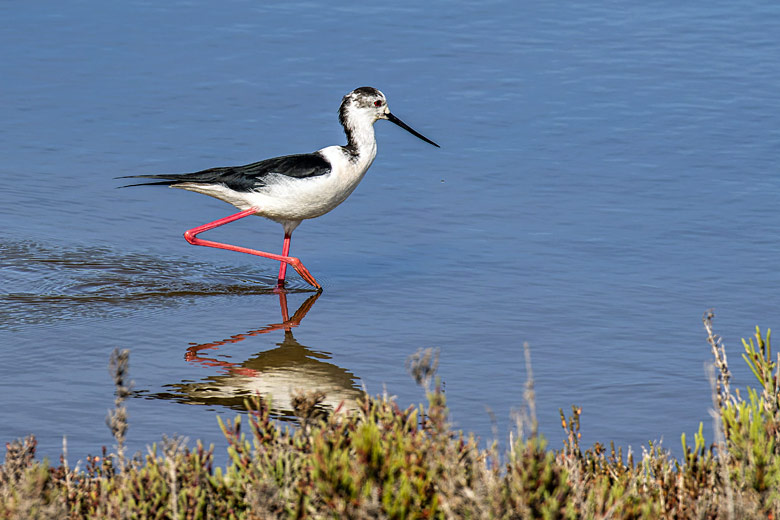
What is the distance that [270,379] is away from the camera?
6.43 meters

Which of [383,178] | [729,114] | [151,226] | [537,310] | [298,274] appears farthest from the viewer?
[729,114]

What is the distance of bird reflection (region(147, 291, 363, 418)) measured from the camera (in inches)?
238

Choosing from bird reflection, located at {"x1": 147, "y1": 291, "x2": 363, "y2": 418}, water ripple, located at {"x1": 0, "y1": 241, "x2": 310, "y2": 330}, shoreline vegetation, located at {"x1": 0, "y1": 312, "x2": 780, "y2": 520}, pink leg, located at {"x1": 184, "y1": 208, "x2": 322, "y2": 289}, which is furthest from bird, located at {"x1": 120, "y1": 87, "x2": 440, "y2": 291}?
shoreline vegetation, located at {"x1": 0, "y1": 312, "x2": 780, "y2": 520}

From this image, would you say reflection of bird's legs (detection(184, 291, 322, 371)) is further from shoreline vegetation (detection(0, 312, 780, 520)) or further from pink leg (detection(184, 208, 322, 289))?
shoreline vegetation (detection(0, 312, 780, 520))

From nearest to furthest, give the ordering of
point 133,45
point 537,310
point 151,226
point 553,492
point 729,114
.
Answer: point 553,492, point 537,310, point 151,226, point 729,114, point 133,45

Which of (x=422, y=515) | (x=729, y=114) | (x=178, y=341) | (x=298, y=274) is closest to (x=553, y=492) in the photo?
(x=422, y=515)

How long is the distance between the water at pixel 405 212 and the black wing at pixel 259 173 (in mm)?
724

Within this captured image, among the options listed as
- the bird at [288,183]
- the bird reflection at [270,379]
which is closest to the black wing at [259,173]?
the bird at [288,183]

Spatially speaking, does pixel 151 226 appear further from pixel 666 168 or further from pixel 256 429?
pixel 256 429

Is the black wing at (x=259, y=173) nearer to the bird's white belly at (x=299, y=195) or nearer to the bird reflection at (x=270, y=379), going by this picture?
the bird's white belly at (x=299, y=195)

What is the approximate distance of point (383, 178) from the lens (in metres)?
10.6

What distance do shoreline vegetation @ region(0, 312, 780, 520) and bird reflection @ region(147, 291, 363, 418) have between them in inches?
72.4

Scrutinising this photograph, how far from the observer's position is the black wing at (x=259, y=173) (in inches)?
323

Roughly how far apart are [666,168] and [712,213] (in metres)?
1.22
